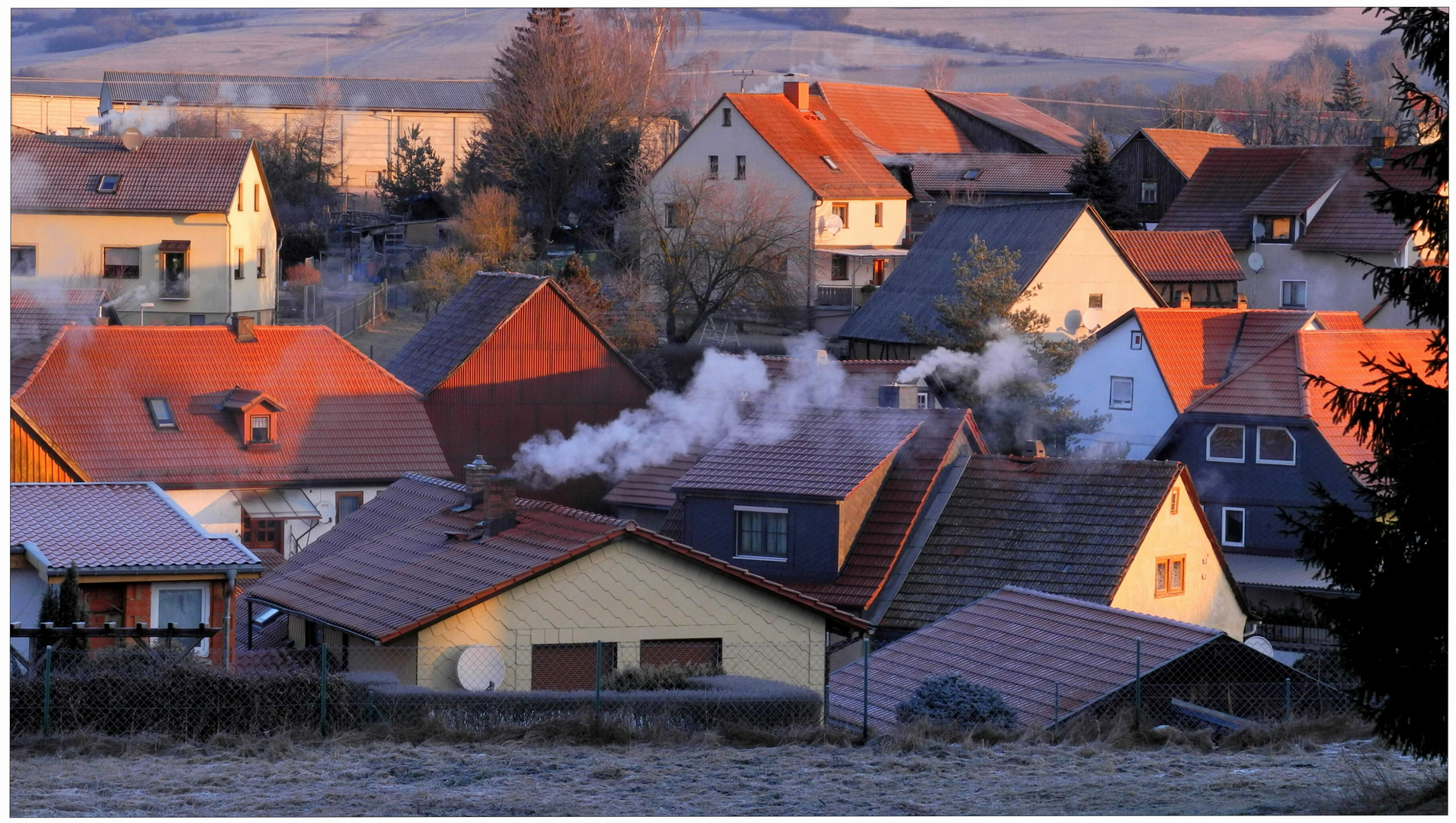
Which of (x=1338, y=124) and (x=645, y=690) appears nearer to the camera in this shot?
(x=645, y=690)

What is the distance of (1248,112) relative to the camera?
58.9 metres

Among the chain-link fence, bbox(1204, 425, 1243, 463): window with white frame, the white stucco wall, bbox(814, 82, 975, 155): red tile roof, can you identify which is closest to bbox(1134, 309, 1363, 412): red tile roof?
the white stucco wall

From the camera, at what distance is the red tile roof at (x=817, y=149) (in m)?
46.0

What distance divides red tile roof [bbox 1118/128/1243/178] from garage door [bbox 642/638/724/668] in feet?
121

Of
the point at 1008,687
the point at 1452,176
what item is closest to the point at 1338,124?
the point at 1008,687

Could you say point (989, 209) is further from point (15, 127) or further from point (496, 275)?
point (15, 127)

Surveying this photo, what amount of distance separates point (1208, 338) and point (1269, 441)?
211 inches

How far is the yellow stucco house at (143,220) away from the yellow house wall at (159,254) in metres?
0.02

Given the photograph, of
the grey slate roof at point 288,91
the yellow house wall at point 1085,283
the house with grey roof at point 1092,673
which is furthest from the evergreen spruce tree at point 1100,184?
the house with grey roof at point 1092,673

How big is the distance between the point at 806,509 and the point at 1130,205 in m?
31.2

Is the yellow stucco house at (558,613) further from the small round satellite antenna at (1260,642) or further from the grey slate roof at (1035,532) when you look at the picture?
the small round satellite antenna at (1260,642)

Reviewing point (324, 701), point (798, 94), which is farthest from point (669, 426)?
point (798, 94)

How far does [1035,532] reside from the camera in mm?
21562

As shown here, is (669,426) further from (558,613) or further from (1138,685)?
(1138,685)
